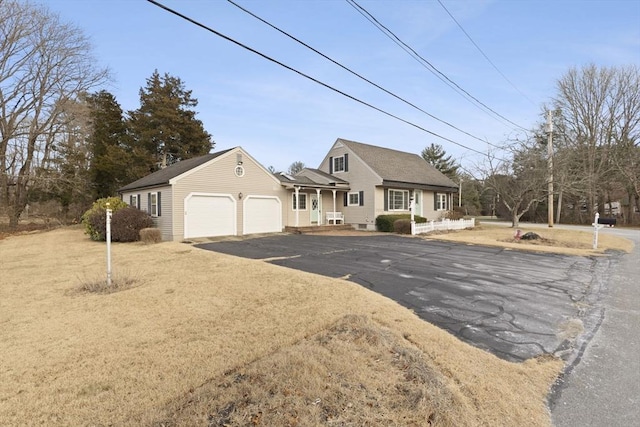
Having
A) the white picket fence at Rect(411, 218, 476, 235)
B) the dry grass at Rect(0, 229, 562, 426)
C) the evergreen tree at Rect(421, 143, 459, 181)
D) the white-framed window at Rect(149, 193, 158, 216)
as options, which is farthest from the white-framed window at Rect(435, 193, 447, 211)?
the evergreen tree at Rect(421, 143, 459, 181)

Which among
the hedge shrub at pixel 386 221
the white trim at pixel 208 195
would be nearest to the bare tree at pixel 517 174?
the hedge shrub at pixel 386 221

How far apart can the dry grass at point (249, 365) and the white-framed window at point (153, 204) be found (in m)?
11.3

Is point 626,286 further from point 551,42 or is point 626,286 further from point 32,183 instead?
point 32,183

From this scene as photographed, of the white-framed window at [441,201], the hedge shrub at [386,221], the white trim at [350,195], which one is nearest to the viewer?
the hedge shrub at [386,221]

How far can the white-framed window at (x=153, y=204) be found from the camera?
1630cm

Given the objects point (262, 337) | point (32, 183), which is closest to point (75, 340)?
point (262, 337)

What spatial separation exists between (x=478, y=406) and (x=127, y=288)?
6.29 metres

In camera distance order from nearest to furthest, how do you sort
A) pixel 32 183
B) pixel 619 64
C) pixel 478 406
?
1. pixel 478 406
2. pixel 32 183
3. pixel 619 64

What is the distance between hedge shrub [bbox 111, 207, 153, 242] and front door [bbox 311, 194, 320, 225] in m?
10.0

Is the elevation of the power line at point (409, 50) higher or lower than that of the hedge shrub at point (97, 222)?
higher

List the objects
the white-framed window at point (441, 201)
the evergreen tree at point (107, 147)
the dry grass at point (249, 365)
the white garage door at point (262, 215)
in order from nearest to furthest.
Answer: the dry grass at point (249, 365) → the white garage door at point (262, 215) → the white-framed window at point (441, 201) → the evergreen tree at point (107, 147)

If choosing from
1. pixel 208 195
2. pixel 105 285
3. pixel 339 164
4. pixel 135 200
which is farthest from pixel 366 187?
pixel 105 285

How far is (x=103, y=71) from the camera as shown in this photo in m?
25.6

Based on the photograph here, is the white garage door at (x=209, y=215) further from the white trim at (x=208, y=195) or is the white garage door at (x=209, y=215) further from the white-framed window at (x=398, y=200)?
the white-framed window at (x=398, y=200)
